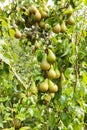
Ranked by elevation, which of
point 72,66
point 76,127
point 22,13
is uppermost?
point 22,13

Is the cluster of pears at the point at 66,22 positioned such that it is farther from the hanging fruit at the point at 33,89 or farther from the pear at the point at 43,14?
the hanging fruit at the point at 33,89

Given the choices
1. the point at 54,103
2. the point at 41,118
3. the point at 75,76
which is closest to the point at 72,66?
the point at 75,76

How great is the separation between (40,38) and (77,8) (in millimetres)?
539

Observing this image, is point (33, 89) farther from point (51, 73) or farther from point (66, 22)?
point (66, 22)

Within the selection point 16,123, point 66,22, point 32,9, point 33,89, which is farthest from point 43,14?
point 16,123

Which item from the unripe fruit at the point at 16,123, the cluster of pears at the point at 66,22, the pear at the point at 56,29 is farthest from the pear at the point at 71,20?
the unripe fruit at the point at 16,123

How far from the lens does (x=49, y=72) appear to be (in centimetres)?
218

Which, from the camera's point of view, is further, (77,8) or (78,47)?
(77,8)

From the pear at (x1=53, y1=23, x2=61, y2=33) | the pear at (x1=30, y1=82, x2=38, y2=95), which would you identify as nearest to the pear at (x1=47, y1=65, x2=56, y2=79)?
the pear at (x1=30, y1=82, x2=38, y2=95)

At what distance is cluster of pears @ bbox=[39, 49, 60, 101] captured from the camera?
2.16 meters

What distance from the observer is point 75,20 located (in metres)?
2.54

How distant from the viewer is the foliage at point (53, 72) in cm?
215

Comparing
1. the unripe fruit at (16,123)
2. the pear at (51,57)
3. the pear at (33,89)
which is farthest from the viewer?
the unripe fruit at (16,123)

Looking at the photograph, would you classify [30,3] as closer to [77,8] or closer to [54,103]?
[77,8]
